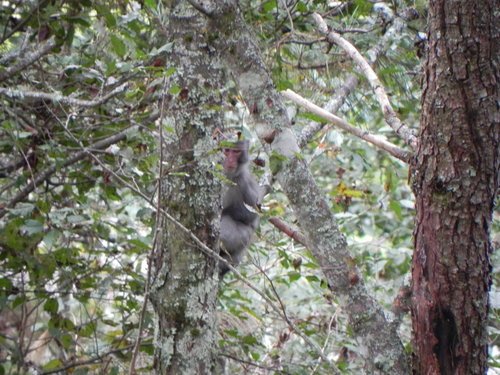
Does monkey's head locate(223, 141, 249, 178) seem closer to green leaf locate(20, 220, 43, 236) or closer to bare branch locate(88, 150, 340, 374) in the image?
green leaf locate(20, 220, 43, 236)

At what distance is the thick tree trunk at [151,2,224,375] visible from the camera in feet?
9.62

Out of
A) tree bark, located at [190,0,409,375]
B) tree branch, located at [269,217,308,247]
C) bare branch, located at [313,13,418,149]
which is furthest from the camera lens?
tree branch, located at [269,217,308,247]

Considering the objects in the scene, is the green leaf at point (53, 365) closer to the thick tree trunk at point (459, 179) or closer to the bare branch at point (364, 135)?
the bare branch at point (364, 135)

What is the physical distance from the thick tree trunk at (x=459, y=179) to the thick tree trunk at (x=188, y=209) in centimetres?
98

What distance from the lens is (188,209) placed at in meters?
3.06

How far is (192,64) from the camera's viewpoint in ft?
10.5

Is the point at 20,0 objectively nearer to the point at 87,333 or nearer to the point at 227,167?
the point at 87,333

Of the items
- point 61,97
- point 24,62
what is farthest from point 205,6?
point 24,62

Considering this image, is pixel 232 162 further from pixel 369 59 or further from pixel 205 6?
pixel 205 6

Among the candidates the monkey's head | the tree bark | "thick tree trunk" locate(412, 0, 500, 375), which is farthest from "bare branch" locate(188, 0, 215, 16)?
the monkey's head

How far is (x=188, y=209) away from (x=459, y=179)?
126cm

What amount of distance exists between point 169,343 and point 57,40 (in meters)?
1.97

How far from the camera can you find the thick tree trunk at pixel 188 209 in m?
2.93

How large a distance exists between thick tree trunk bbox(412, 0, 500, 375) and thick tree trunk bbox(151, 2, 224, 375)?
38.7 inches
